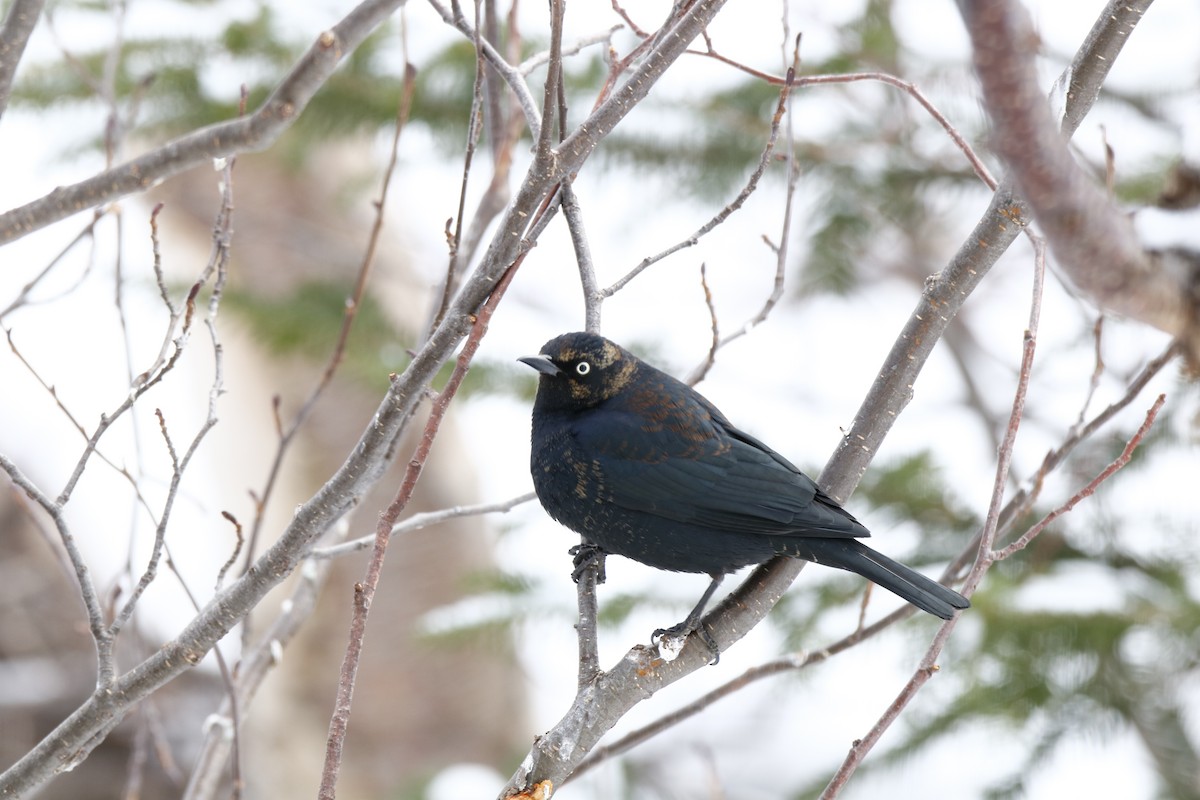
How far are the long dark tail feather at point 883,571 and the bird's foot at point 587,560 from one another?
0.47m

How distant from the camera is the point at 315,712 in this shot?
19.6 feet

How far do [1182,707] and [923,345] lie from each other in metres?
2.66

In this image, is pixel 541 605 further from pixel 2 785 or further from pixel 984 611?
pixel 2 785

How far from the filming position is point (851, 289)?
4.77 m

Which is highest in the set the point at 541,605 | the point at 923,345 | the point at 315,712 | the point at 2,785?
the point at 315,712

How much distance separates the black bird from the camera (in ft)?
7.99

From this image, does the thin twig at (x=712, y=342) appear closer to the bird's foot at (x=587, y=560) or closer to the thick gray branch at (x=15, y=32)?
the bird's foot at (x=587, y=560)

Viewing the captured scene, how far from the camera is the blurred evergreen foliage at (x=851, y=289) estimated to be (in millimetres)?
3742

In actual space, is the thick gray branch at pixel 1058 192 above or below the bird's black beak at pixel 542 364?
below

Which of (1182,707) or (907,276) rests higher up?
(907,276)

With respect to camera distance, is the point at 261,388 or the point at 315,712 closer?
the point at 315,712

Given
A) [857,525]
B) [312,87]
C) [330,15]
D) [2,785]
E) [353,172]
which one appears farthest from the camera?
[353,172]

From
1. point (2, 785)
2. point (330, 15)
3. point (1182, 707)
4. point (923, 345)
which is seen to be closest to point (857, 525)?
point (923, 345)

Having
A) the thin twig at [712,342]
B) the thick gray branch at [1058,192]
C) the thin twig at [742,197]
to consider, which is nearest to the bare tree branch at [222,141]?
the thick gray branch at [1058,192]
